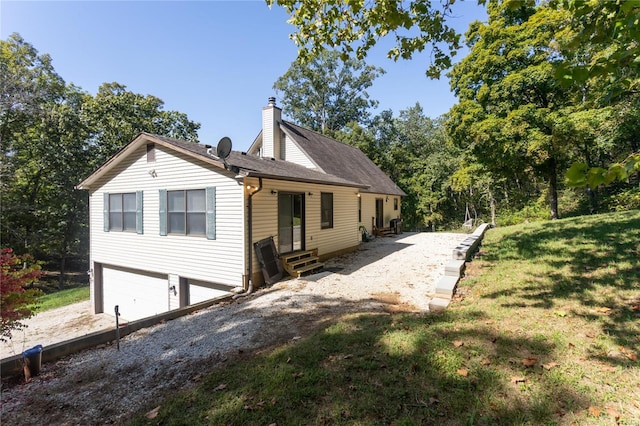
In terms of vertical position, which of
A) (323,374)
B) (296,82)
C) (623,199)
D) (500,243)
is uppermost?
(296,82)

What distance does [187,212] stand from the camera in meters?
8.46

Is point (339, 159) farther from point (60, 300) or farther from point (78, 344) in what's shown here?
point (60, 300)

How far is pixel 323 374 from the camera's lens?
3145mm

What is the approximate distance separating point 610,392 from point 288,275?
6.86 meters

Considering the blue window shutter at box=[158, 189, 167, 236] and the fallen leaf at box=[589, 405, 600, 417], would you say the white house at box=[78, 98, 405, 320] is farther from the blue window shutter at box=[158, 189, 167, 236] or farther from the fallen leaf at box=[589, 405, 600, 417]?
the fallen leaf at box=[589, 405, 600, 417]

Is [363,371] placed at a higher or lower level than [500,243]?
lower

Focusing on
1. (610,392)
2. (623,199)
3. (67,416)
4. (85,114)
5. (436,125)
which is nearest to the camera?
(610,392)

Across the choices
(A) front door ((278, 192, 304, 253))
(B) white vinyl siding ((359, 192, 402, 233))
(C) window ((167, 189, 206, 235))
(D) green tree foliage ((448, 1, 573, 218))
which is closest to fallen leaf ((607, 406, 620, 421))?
(A) front door ((278, 192, 304, 253))

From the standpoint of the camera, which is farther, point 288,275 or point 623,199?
point 623,199

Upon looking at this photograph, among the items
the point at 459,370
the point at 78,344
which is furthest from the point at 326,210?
the point at 459,370

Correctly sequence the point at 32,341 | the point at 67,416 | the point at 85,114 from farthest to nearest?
1. the point at 85,114
2. the point at 32,341
3. the point at 67,416

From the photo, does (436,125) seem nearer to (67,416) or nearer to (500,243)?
(500,243)

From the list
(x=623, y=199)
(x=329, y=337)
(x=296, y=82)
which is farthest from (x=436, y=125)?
(x=329, y=337)

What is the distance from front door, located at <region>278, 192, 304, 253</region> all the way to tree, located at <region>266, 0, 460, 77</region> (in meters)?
4.53
